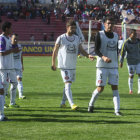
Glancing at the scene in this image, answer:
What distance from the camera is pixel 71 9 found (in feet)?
192

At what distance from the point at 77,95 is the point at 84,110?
12.7ft

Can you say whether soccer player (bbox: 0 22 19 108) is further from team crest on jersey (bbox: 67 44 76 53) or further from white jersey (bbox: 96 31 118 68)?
white jersey (bbox: 96 31 118 68)

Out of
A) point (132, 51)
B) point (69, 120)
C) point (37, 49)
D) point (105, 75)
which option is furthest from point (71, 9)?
point (69, 120)

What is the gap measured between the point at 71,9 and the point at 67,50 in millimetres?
47086

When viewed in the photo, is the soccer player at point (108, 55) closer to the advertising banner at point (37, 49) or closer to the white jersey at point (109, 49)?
the white jersey at point (109, 49)

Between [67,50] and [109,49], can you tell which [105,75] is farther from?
[67,50]

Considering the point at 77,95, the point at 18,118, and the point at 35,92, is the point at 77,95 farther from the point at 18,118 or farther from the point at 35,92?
the point at 18,118

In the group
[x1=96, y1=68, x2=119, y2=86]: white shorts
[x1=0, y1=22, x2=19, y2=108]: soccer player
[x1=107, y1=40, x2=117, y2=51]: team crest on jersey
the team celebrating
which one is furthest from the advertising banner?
Answer: [x1=107, y1=40, x2=117, y2=51]: team crest on jersey

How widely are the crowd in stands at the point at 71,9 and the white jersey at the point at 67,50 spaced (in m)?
43.8

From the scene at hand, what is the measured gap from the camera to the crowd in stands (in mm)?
56494

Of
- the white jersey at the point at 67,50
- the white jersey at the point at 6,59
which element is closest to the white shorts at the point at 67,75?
the white jersey at the point at 67,50

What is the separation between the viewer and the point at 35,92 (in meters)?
17.0

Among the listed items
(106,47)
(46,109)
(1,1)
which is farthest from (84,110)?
(1,1)

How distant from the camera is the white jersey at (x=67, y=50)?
472 inches
